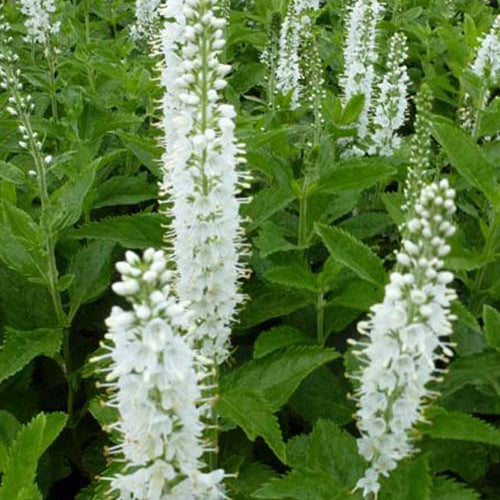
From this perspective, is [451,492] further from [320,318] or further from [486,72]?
[486,72]

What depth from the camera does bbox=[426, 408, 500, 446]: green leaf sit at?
2650 millimetres

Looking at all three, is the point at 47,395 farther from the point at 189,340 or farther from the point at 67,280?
the point at 189,340

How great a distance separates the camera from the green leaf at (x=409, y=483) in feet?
8.03

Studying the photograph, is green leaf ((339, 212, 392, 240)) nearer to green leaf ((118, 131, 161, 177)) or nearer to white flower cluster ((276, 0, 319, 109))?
green leaf ((118, 131, 161, 177))

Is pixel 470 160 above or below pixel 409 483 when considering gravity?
above

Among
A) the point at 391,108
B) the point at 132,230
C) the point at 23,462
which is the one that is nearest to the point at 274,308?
the point at 132,230

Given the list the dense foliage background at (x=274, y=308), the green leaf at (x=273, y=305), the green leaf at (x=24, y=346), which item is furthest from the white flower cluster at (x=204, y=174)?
the green leaf at (x=24, y=346)

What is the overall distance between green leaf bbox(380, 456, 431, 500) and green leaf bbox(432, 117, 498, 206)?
4.20 feet

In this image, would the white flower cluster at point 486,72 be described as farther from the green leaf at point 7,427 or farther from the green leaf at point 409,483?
the green leaf at point 7,427

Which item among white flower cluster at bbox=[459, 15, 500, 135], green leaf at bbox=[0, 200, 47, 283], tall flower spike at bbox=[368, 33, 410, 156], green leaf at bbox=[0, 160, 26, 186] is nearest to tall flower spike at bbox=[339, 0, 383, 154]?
tall flower spike at bbox=[368, 33, 410, 156]

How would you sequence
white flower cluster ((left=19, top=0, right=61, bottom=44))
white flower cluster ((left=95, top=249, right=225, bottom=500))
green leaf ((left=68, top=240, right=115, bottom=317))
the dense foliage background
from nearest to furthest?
white flower cluster ((left=95, top=249, right=225, bottom=500)) < the dense foliage background < green leaf ((left=68, top=240, right=115, bottom=317)) < white flower cluster ((left=19, top=0, right=61, bottom=44))

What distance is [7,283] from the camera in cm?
395

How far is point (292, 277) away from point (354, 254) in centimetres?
34

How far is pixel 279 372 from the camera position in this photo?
310 centimetres
